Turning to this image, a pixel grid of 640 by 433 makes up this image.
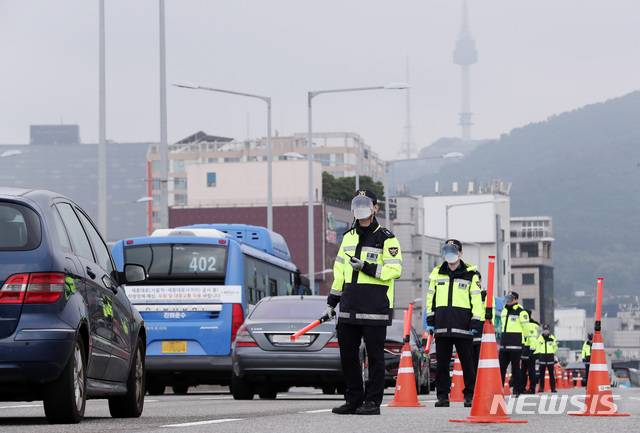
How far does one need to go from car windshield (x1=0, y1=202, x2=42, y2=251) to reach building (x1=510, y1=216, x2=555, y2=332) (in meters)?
176

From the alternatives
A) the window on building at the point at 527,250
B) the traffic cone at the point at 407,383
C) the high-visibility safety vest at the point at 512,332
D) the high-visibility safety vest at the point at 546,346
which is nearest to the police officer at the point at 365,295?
the traffic cone at the point at 407,383

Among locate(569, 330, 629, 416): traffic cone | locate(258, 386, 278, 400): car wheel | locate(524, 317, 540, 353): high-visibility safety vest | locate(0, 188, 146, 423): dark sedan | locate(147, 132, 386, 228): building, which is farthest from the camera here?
locate(147, 132, 386, 228): building

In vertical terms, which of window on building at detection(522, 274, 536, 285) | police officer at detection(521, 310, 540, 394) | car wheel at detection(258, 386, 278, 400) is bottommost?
window on building at detection(522, 274, 536, 285)

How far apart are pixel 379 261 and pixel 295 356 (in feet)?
23.0

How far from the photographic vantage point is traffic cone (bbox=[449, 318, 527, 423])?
1127 cm

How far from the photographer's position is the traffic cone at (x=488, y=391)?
1127cm

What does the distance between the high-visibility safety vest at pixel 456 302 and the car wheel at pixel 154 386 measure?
27.2ft

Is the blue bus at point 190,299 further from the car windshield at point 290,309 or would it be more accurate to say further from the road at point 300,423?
the road at point 300,423

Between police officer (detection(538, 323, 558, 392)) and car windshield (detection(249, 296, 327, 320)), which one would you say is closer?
car windshield (detection(249, 296, 327, 320))

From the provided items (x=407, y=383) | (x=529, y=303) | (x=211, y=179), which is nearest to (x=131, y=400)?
(x=407, y=383)

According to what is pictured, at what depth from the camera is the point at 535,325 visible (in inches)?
1231

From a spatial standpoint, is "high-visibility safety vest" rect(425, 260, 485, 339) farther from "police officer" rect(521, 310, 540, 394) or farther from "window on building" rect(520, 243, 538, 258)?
"window on building" rect(520, 243, 538, 258)

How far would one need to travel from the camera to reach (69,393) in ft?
33.0

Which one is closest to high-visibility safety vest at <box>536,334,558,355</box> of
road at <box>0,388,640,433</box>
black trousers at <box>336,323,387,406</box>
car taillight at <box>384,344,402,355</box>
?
car taillight at <box>384,344,402,355</box>
